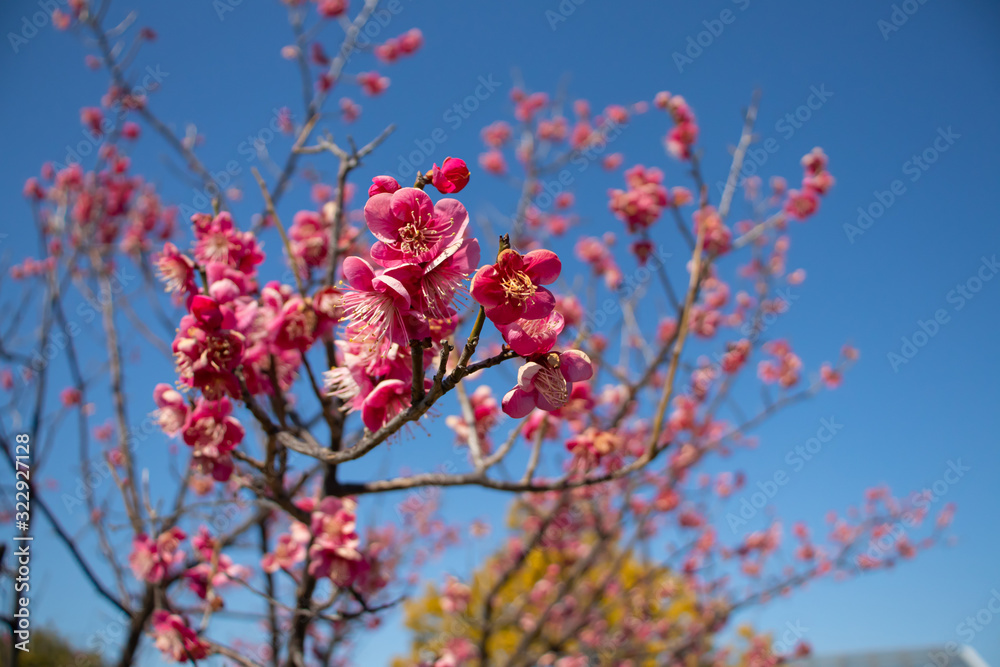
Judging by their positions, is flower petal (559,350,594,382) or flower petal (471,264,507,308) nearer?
flower petal (471,264,507,308)

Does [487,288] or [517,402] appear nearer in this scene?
[487,288]

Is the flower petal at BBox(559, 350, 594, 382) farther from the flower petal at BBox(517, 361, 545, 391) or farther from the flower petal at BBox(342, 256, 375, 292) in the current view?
the flower petal at BBox(342, 256, 375, 292)

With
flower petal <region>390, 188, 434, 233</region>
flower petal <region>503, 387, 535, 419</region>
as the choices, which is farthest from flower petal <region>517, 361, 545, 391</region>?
flower petal <region>390, 188, 434, 233</region>

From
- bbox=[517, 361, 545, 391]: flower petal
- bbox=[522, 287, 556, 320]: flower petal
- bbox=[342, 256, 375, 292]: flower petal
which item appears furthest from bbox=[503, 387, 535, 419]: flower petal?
bbox=[342, 256, 375, 292]: flower petal

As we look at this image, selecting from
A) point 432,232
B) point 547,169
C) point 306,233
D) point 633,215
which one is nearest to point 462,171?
point 432,232

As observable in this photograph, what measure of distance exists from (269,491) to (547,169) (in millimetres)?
4108

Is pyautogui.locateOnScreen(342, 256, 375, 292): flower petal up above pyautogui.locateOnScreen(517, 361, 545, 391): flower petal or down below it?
above

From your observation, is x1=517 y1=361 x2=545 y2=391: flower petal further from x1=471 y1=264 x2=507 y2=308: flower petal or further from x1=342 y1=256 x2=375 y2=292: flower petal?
x1=342 y1=256 x2=375 y2=292: flower petal

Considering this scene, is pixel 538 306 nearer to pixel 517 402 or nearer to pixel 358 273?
pixel 517 402

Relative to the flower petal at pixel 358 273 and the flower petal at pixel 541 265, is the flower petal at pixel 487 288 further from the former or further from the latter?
the flower petal at pixel 358 273

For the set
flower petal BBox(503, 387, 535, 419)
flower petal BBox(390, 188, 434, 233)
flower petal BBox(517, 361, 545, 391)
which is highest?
flower petal BBox(390, 188, 434, 233)

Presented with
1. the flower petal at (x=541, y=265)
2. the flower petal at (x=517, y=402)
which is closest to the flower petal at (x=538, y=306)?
the flower petal at (x=541, y=265)

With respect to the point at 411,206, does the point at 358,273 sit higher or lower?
lower

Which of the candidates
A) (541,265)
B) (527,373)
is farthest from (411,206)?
(527,373)
